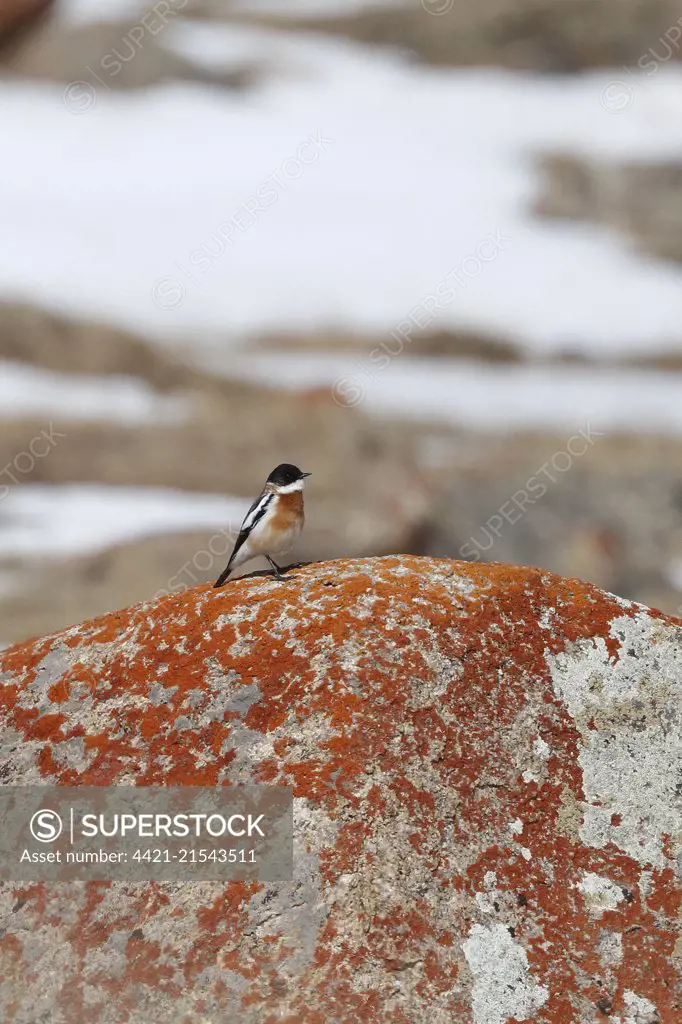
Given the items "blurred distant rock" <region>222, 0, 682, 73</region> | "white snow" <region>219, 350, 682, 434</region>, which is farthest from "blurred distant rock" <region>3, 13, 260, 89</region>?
"white snow" <region>219, 350, 682, 434</region>

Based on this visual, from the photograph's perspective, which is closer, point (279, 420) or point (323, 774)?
point (323, 774)

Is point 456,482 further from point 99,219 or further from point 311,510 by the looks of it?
point 99,219

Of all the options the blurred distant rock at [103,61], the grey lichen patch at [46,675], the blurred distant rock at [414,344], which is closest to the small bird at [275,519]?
the grey lichen patch at [46,675]

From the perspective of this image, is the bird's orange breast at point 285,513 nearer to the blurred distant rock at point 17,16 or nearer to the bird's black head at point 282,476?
the bird's black head at point 282,476

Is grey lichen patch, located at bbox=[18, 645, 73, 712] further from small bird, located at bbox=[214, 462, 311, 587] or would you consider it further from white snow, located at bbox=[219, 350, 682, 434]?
white snow, located at bbox=[219, 350, 682, 434]

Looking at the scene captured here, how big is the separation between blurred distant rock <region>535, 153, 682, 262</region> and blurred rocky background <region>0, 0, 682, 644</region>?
7.9 inches

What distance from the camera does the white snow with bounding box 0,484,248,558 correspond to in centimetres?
3195

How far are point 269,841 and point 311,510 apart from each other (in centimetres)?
2555

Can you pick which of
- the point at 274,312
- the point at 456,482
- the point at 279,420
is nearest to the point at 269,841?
the point at 456,482

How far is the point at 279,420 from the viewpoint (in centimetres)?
4416

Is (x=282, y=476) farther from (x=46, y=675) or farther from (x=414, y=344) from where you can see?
(x=414, y=344)

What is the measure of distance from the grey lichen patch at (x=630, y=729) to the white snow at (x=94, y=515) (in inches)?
868

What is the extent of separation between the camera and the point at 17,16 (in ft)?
242

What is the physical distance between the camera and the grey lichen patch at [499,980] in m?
5.90
